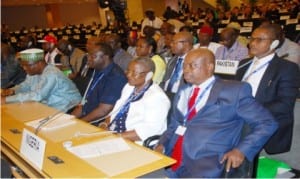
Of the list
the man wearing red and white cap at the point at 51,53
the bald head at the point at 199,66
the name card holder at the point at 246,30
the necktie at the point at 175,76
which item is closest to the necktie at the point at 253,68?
the bald head at the point at 199,66

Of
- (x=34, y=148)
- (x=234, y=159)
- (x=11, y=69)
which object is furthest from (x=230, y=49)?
(x=34, y=148)

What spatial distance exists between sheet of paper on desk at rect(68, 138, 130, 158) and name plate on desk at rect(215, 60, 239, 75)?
1814mm

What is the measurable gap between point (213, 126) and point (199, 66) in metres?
0.37

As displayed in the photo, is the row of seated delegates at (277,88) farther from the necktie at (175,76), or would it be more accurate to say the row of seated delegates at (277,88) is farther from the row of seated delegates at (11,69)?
the row of seated delegates at (11,69)

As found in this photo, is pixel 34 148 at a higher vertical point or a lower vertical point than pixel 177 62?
lower

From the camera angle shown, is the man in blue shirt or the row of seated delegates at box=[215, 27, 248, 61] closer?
the man in blue shirt

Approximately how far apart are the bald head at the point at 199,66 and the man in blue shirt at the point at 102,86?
0.96m

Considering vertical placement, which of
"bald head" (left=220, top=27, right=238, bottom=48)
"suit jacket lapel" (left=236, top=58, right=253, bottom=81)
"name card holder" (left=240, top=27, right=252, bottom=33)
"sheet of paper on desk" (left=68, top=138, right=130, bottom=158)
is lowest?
"sheet of paper on desk" (left=68, top=138, right=130, bottom=158)

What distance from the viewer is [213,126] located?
2.01 m

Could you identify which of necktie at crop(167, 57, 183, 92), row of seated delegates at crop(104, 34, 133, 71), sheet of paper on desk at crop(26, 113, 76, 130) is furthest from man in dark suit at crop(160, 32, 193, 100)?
sheet of paper on desk at crop(26, 113, 76, 130)

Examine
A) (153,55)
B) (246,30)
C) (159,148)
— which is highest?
(246,30)

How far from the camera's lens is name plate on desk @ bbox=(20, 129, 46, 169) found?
1.71 metres

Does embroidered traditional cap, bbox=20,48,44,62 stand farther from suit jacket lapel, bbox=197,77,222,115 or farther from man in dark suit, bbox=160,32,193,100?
suit jacket lapel, bbox=197,77,222,115

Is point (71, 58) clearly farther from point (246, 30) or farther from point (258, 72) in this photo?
point (258, 72)
